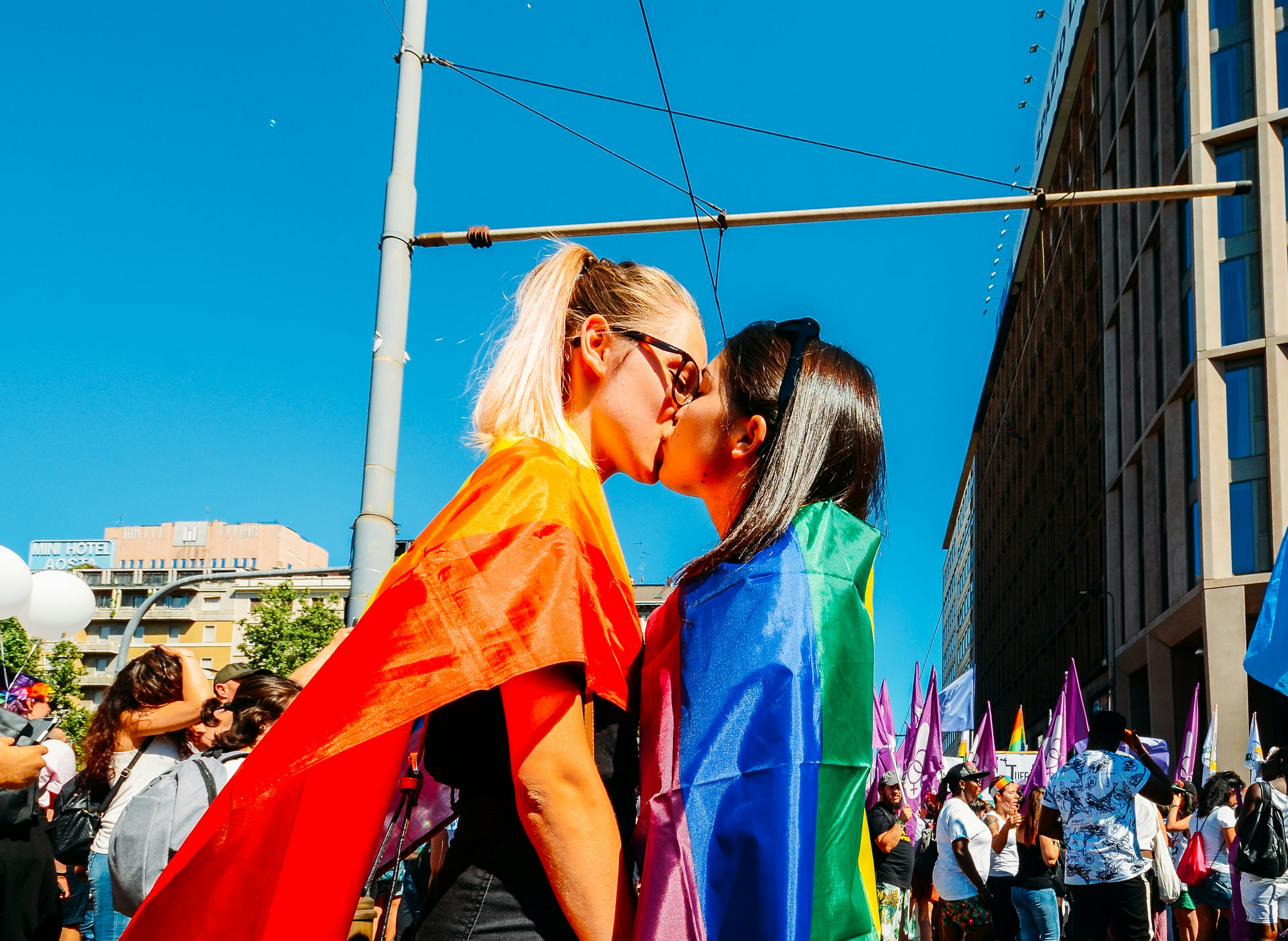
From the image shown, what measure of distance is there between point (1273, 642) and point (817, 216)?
3458mm

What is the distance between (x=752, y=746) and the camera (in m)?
1.87

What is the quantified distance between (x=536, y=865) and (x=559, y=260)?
1133 millimetres

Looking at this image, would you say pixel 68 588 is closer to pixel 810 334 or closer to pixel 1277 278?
pixel 810 334

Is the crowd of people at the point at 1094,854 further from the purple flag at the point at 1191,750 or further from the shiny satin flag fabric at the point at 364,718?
the purple flag at the point at 1191,750

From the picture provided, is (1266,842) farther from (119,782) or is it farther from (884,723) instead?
(884,723)

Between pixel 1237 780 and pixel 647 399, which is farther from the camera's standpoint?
pixel 1237 780

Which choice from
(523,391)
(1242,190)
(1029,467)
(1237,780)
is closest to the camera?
(523,391)

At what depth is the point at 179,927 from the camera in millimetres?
1802

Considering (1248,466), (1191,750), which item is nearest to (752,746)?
(1191,750)

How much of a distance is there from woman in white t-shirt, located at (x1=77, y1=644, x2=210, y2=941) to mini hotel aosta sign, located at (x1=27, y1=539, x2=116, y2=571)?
122 m

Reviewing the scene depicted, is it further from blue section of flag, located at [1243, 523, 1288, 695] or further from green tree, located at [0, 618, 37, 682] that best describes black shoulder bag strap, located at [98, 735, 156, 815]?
green tree, located at [0, 618, 37, 682]

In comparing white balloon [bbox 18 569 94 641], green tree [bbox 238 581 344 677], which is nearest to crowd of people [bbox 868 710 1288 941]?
white balloon [bbox 18 569 94 641]

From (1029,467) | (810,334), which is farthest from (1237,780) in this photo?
(1029,467)

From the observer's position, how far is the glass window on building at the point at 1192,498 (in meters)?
29.2
